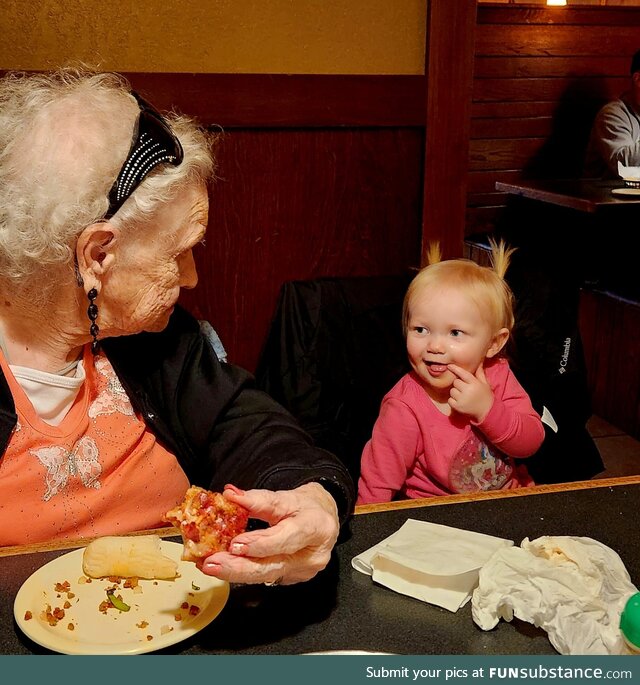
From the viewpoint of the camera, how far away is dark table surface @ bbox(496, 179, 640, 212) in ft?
12.4

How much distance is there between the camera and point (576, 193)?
409cm

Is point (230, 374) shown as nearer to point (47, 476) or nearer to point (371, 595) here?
point (47, 476)

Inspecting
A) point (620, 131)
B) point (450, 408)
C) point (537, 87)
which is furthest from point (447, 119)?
point (537, 87)

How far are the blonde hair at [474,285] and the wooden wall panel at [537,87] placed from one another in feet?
14.4

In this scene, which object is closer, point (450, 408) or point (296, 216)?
point (450, 408)

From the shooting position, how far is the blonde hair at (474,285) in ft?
5.98

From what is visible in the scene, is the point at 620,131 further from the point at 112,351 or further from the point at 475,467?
the point at 112,351

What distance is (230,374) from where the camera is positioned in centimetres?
150

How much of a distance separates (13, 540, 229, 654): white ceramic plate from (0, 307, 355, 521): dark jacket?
0.29m

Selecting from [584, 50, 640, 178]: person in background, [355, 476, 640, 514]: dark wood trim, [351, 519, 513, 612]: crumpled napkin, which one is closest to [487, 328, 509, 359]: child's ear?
[355, 476, 640, 514]: dark wood trim

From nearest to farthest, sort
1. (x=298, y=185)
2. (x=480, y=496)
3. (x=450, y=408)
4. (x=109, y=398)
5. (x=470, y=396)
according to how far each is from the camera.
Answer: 1. (x=480, y=496)
2. (x=109, y=398)
3. (x=470, y=396)
4. (x=450, y=408)
5. (x=298, y=185)

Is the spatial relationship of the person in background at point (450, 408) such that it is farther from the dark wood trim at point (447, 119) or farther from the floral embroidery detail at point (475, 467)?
the dark wood trim at point (447, 119)

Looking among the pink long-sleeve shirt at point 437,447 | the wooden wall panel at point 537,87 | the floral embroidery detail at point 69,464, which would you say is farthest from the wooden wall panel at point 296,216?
the wooden wall panel at point 537,87

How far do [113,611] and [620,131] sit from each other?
531cm
